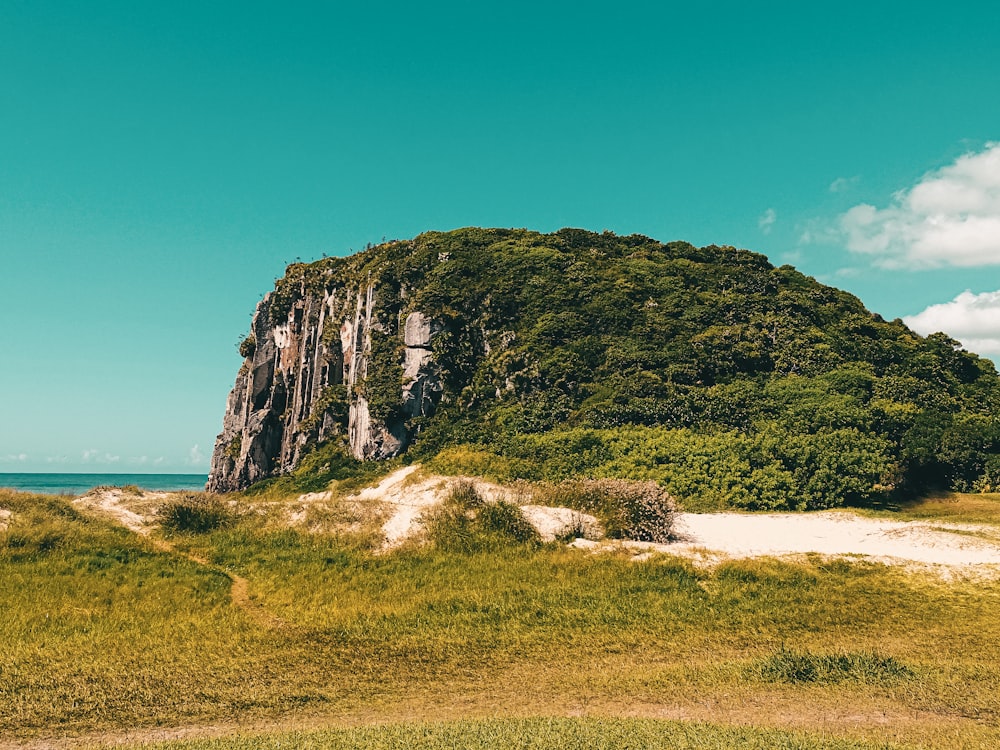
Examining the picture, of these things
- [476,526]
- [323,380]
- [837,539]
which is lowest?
[837,539]

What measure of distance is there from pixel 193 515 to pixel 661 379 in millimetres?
31349

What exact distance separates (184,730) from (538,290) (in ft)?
158

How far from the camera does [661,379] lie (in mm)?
45219

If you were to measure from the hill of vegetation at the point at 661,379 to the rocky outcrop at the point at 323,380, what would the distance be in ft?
1.25

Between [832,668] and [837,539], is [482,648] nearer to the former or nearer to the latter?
[832,668]

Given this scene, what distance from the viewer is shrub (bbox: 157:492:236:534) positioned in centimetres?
2538

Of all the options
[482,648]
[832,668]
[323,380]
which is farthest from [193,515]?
[323,380]

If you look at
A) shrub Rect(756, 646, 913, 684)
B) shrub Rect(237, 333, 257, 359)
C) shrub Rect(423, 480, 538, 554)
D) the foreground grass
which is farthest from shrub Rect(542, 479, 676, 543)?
shrub Rect(237, 333, 257, 359)

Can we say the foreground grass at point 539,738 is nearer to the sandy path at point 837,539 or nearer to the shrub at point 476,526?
the sandy path at point 837,539

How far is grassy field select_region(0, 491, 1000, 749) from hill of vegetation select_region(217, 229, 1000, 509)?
16.4 metres

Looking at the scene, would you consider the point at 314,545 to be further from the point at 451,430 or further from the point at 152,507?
the point at 451,430

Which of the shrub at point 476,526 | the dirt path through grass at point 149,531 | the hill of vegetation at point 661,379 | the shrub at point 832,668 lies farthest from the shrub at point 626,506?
the dirt path through grass at point 149,531

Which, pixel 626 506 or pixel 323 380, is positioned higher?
pixel 323 380

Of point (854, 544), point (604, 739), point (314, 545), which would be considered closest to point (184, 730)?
point (604, 739)
